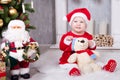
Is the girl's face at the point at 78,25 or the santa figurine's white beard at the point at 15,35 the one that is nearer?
the santa figurine's white beard at the point at 15,35

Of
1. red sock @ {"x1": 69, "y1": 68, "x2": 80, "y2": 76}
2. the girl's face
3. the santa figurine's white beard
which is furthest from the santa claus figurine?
the girl's face

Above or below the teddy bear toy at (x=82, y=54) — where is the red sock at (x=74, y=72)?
below

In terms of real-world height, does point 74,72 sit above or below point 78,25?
below

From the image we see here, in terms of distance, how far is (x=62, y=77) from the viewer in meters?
1.58

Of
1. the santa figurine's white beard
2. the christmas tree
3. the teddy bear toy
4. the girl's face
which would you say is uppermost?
the christmas tree

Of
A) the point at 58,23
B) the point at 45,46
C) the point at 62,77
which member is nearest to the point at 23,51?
the point at 62,77

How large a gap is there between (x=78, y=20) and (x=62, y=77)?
439 millimetres

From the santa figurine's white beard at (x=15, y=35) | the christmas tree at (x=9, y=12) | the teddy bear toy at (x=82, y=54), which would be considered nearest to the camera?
the santa figurine's white beard at (x=15, y=35)

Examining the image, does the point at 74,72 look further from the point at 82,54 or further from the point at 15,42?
the point at 15,42

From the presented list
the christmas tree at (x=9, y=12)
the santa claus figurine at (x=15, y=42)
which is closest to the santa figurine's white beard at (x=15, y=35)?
the santa claus figurine at (x=15, y=42)

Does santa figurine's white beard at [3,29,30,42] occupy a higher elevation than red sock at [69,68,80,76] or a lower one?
higher

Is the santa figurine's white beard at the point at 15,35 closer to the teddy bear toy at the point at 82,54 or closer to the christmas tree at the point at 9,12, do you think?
the christmas tree at the point at 9,12

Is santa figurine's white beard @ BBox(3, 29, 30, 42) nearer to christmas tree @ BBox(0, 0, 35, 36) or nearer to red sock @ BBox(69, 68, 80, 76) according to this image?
christmas tree @ BBox(0, 0, 35, 36)

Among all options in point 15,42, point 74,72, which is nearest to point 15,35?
point 15,42
